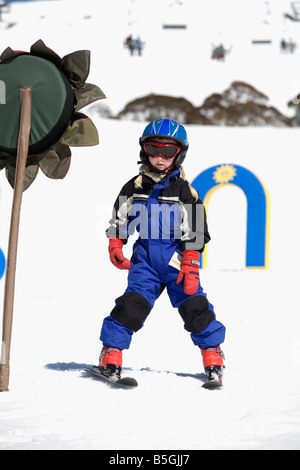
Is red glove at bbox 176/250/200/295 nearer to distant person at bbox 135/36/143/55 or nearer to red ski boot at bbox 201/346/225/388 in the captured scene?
red ski boot at bbox 201/346/225/388

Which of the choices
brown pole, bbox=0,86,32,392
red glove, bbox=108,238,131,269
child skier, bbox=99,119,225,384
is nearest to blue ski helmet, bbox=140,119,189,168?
child skier, bbox=99,119,225,384

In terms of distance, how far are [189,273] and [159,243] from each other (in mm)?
226

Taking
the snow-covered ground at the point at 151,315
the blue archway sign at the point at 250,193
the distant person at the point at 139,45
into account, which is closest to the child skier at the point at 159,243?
the snow-covered ground at the point at 151,315

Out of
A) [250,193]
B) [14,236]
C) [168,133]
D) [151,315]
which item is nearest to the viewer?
[14,236]

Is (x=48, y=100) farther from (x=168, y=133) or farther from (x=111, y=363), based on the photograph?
(x=111, y=363)

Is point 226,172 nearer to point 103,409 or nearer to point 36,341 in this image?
point 36,341

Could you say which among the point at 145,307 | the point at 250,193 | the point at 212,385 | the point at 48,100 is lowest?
the point at 212,385

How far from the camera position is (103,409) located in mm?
2805

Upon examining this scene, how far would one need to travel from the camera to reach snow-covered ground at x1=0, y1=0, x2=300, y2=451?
258 cm

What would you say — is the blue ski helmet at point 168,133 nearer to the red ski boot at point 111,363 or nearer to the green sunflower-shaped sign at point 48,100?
the green sunflower-shaped sign at point 48,100

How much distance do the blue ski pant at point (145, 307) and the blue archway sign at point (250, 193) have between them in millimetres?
5281

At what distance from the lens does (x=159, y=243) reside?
330 cm

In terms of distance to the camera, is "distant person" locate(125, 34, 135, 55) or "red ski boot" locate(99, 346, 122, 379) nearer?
"red ski boot" locate(99, 346, 122, 379)

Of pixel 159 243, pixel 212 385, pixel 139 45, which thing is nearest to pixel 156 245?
pixel 159 243
